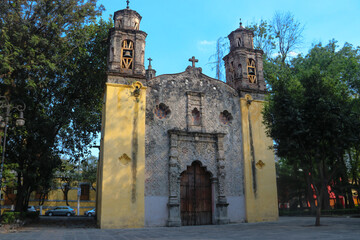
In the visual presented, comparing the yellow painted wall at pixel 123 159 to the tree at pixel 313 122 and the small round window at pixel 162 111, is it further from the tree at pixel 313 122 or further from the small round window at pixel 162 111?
the tree at pixel 313 122

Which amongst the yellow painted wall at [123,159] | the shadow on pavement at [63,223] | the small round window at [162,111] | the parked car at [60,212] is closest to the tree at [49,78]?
the shadow on pavement at [63,223]

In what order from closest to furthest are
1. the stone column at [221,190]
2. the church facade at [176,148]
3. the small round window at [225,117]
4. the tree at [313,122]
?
the tree at [313,122]
the church facade at [176,148]
the stone column at [221,190]
the small round window at [225,117]

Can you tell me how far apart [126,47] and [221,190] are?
9.61 m

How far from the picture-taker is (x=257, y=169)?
55.6ft

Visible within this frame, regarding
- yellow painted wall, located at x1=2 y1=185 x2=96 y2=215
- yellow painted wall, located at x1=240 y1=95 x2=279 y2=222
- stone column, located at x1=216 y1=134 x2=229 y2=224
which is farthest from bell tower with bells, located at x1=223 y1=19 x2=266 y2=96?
yellow painted wall, located at x1=2 y1=185 x2=96 y2=215

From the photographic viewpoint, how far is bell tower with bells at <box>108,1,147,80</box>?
52.6ft

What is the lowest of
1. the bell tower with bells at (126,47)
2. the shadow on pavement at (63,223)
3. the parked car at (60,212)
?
the parked car at (60,212)

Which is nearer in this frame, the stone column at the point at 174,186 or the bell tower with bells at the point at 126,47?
the stone column at the point at 174,186

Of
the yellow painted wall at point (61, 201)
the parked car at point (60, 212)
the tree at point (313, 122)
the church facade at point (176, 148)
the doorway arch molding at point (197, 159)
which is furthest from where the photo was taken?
the yellow painted wall at point (61, 201)

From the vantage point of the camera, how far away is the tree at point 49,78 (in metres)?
15.5

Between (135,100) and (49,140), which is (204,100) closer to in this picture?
(135,100)

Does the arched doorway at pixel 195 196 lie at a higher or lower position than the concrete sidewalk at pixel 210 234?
higher

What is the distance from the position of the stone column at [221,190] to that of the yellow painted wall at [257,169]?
4.78 feet

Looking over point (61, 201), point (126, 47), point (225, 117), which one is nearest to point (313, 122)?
point (225, 117)
